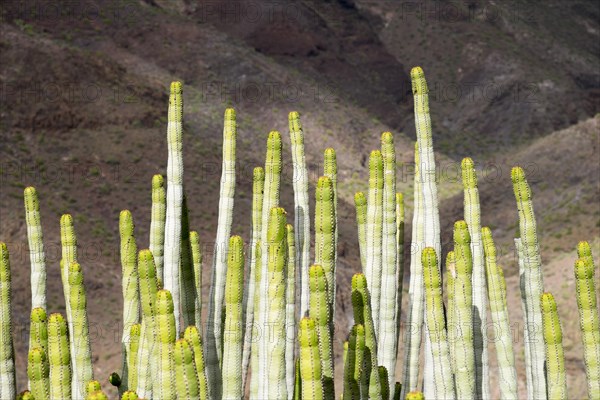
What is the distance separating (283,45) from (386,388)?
5225 cm

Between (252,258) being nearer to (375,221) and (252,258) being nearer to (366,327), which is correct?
(375,221)

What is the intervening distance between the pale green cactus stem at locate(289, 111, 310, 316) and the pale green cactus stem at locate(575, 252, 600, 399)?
2634mm

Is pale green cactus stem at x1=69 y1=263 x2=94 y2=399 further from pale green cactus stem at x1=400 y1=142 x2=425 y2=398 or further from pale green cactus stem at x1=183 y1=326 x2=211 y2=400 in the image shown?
pale green cactus stem at x1=400 y1=142 x2=425 y2=398

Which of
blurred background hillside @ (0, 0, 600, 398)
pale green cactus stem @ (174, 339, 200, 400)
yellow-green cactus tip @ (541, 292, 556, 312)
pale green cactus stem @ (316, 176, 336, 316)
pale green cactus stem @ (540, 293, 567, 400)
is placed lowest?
pale green cactus stem @ (174, 339, 200, 400)

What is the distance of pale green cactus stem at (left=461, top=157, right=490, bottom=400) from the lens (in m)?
8.66

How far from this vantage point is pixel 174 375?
22.7 feet

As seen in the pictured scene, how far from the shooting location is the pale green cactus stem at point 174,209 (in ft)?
28.7

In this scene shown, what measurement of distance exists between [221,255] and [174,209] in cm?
72

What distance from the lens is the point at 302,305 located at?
9734mm

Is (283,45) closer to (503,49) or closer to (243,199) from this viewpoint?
(503,49)

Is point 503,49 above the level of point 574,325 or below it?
above

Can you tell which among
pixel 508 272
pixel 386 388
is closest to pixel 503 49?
pixel 508 272

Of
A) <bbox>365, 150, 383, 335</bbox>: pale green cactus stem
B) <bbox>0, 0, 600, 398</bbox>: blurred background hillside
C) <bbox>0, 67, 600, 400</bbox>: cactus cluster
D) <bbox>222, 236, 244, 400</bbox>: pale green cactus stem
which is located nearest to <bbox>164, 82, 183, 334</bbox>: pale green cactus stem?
<bbox>0, 67, 600, 400</bbox>: cactus cluster

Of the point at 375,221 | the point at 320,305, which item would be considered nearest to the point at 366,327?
the point at 320,305
